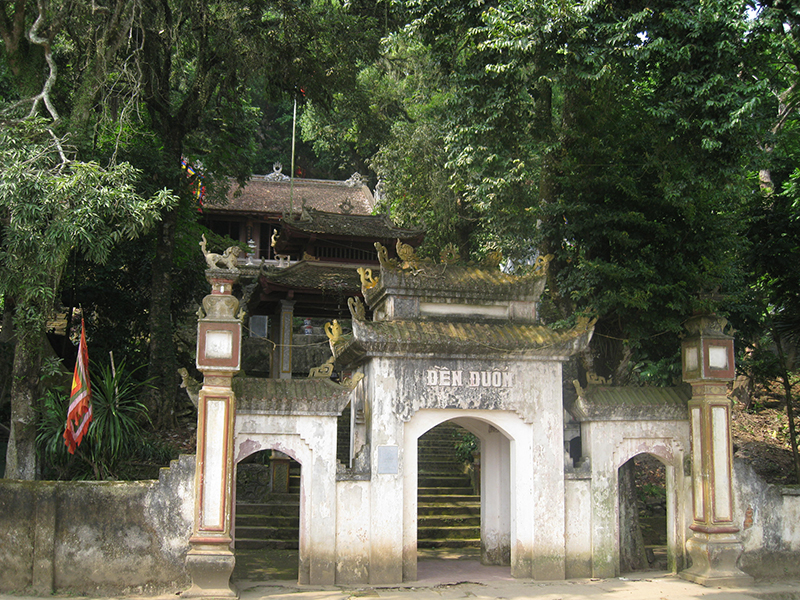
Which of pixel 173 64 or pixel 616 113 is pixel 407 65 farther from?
pixel 616 113

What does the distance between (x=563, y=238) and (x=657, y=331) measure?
2152 mm

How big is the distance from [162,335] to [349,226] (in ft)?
21.1

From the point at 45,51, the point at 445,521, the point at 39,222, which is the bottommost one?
the point at 445,521

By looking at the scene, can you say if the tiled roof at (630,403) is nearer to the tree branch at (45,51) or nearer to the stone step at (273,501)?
the stone step at (273,501)

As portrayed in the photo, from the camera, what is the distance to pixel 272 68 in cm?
1313

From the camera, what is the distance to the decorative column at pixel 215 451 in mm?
8312

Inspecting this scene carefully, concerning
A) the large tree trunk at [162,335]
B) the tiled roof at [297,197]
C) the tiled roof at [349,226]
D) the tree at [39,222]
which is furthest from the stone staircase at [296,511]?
the tiled roof at [297,197]

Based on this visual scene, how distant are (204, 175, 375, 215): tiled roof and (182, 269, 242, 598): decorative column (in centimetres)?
1856

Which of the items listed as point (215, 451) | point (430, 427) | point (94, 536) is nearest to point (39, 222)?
point (215, 451)

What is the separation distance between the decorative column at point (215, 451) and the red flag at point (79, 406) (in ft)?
5.71

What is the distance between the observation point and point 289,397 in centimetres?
914

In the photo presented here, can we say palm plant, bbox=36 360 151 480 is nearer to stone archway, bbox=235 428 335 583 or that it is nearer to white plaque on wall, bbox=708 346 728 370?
stone archway, bbox=235 428 335 583

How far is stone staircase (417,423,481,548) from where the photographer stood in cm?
1281

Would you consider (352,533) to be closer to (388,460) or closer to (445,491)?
(388,460)
